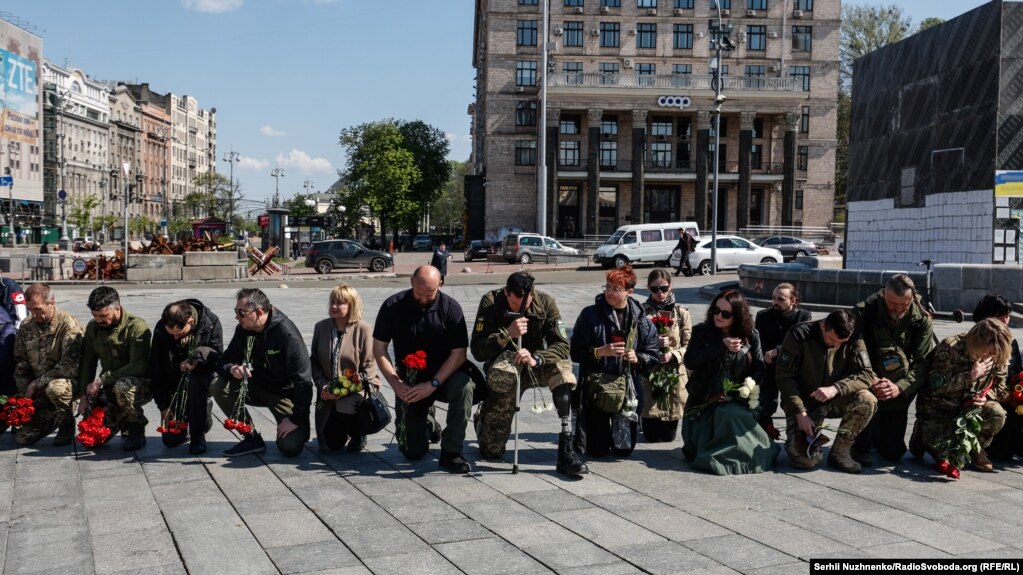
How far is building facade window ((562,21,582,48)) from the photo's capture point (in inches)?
2474

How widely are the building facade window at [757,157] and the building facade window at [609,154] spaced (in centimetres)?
924

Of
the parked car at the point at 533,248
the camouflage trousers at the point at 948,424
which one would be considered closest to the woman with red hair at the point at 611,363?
the camouflage trousers at the point at 948,424

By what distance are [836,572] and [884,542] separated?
27.2 inches

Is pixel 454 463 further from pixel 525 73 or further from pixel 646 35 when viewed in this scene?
pixel 646 35

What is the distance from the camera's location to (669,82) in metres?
Answer: 60.1

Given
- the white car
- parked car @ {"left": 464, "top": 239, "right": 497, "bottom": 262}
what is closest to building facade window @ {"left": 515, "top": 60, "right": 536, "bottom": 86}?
parked car @ {"left": 464, "top": 239, "right": 497, "bottom": 262}

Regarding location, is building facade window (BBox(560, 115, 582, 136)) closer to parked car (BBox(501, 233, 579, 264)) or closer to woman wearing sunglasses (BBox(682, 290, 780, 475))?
parked car (BBox(501, 233, 579, 264))

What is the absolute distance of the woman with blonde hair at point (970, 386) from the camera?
6.75m

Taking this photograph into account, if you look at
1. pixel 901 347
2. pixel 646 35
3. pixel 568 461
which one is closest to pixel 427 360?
pixel 568 461

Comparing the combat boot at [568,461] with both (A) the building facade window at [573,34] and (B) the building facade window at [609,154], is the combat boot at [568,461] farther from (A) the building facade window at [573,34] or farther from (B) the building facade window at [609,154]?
(A) the building facade window at [573,34]

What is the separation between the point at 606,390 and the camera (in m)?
7.04

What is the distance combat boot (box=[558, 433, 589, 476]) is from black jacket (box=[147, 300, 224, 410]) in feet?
9.04

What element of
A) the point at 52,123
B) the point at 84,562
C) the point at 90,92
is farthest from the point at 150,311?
the point at 90,92

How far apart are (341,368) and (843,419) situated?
3.79 metres
